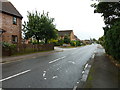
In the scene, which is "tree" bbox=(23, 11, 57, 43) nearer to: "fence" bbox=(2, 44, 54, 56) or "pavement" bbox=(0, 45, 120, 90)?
"fence" bbox=(2, 44, 54, 56)

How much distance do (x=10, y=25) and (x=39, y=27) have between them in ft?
17.8

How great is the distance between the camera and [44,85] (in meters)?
5.79

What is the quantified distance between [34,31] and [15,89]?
70.5ft

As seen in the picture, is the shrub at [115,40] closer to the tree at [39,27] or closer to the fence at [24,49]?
the fence at [24,49]

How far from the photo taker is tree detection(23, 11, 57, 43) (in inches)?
1058

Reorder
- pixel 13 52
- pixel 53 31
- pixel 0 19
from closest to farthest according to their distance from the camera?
pixel 13 52, pixel 0 19, pixel 53 31

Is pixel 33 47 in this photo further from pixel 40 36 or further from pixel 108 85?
pixel 108 85

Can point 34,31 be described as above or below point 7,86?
above

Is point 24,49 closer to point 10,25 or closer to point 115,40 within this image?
point 10,25

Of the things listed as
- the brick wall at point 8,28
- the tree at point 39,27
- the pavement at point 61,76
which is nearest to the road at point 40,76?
the pavement at point 61,76

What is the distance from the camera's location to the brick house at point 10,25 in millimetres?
21953

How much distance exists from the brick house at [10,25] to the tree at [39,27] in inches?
73.1

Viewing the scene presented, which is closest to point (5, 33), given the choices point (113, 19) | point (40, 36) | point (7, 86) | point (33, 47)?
point (33, 47)

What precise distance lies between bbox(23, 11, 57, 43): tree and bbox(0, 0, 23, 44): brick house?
1858 millimetres
